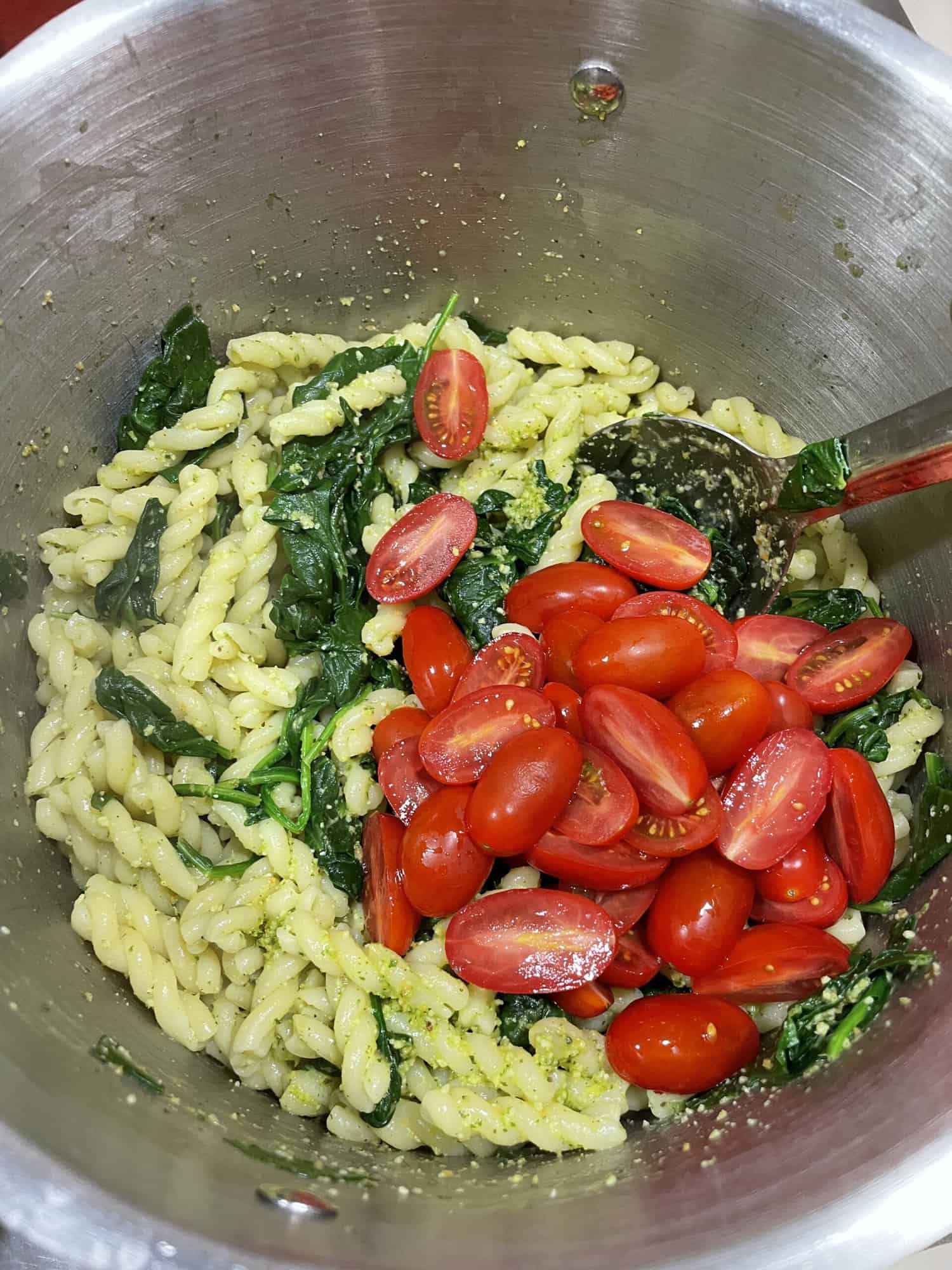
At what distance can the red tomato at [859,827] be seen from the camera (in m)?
2.47

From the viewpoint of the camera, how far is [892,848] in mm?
2521

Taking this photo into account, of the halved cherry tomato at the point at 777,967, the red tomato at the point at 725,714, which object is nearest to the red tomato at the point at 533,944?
the halved cherry tomato at the point at 777,967

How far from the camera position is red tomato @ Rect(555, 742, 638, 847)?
7.88 ft

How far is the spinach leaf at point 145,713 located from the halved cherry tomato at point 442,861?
0.68 m

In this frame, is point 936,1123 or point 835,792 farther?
point 835,792

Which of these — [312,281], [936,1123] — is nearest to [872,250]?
[312,281]

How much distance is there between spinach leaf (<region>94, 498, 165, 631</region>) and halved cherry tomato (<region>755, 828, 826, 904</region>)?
6.09 ft

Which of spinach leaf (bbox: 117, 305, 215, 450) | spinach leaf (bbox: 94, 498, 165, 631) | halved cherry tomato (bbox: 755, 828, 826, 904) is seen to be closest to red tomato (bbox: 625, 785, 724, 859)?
halved cherry tomato (bbox: 755, 828, 826, 904)

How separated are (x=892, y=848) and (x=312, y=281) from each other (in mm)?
2415

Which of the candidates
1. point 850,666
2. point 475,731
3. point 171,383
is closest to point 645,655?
point 475,731

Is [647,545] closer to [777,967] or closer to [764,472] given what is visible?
[764,472]

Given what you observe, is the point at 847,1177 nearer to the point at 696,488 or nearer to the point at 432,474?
the point at 696,488

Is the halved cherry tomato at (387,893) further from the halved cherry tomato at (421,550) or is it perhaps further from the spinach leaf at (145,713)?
the halved cherry tomato at (421,550)

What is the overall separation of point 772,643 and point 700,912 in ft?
2.84
